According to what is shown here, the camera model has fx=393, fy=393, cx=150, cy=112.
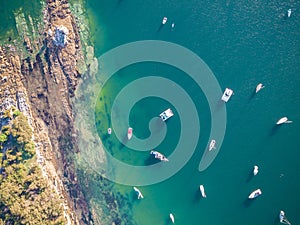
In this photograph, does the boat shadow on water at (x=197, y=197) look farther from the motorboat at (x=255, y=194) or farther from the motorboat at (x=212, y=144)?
Answer: the motorboat at (x=255, y=194)

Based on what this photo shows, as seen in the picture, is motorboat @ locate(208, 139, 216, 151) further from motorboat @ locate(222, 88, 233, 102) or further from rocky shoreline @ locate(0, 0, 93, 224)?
rocky shoreline @ locate(0, 0, 93, 224)

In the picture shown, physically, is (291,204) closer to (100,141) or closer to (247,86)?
(247,86)

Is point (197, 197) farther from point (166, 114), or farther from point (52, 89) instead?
point (52, 89)

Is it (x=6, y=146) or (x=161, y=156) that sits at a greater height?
(x=161, y=156)

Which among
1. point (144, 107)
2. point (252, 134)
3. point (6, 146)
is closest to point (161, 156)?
point (144, 107)

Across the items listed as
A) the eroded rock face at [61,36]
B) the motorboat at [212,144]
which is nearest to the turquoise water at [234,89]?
the motorboat at [212,144]

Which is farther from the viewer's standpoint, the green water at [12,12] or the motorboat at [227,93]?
the motorboat at [227,93]
